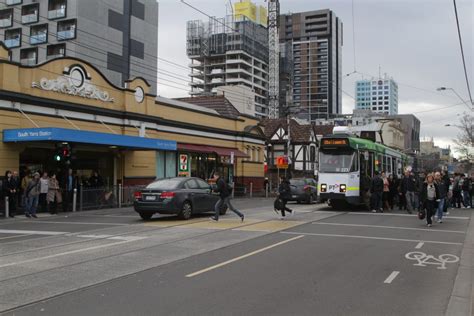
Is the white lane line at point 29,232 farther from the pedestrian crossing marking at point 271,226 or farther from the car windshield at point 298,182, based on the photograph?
the car windshield at point 298,182

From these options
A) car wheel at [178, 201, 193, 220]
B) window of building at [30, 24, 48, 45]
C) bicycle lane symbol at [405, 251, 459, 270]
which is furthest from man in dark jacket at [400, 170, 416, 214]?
window of building at [30, 24, 48, 45]

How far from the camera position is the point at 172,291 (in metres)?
7.21

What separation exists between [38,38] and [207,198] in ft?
179

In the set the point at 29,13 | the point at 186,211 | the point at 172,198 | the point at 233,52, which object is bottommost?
the point at 186,211

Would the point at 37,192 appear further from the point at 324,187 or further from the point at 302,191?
the point at 302,191

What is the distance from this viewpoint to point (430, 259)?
33.3ft

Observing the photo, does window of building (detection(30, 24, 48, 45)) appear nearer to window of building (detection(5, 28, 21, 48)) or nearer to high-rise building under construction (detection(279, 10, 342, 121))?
window of building (detection(5, 28, 21, 48))

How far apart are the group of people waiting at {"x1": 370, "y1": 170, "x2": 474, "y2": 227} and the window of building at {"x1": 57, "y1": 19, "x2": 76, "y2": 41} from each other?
1905 inches

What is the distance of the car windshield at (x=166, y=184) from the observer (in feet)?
57.5

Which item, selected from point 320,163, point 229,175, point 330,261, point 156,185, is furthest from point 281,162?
point 330,261

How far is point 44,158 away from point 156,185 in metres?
9.42

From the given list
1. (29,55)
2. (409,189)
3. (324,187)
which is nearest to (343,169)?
(324,187)

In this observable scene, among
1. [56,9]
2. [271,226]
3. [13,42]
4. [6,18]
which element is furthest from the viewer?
[6,18]

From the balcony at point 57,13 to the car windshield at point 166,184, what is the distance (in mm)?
50903
